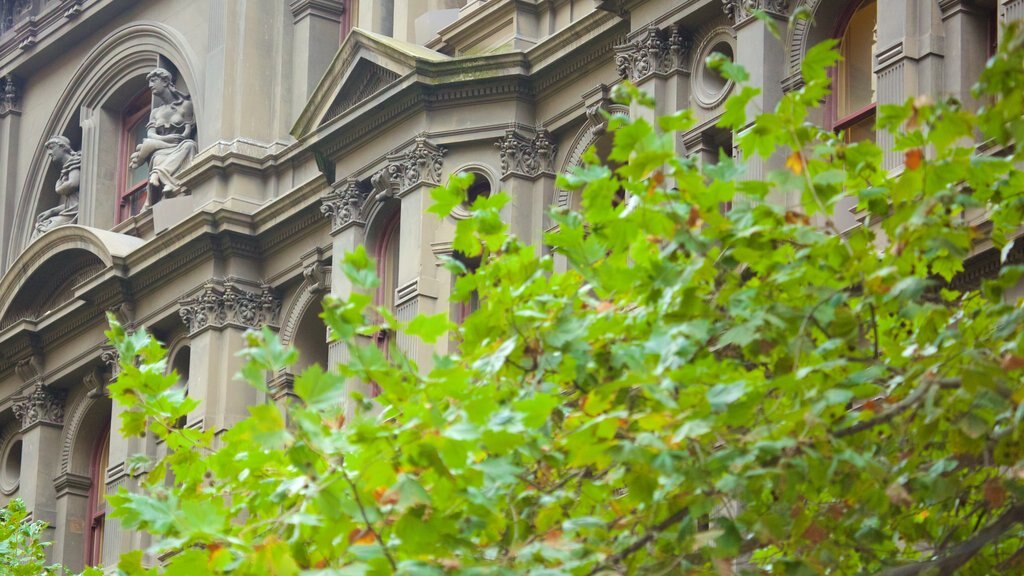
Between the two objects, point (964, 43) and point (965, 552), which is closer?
point (965, 552)

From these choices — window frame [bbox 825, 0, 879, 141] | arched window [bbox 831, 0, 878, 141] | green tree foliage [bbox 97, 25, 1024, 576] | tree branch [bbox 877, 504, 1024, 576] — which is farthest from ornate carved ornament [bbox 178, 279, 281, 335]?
tree branch [bbox 877, 504, 1024, 576]

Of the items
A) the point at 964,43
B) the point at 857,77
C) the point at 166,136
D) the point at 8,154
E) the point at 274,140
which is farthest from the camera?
the point at 8,154

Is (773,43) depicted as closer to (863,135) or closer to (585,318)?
(863,135)

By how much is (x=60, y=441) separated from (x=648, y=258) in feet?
95.5

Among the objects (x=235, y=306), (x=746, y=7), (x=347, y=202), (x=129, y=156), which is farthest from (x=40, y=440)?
(x=746, y=7)

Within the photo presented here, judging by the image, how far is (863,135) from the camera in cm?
2822

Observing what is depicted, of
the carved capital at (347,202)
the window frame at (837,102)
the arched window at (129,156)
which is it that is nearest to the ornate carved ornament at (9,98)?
the arched window at (129,156)

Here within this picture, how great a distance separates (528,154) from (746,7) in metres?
5.30

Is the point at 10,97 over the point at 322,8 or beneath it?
over

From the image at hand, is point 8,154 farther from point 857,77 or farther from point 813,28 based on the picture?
point 857,77

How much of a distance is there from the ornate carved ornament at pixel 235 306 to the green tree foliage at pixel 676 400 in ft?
70.6

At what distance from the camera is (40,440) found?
1731 inches

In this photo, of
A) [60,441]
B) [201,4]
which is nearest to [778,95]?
[201,4]

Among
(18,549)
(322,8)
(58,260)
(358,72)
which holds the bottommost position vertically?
(18,549)
